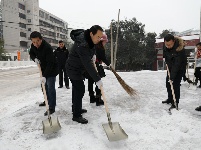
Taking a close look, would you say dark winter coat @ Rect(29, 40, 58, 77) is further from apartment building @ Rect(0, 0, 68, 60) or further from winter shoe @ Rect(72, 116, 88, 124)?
apartment building @ Rect(0, 0, 68, 60)

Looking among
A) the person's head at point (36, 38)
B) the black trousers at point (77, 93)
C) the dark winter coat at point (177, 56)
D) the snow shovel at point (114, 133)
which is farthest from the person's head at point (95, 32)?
the dark winter coat at point (177, 56)

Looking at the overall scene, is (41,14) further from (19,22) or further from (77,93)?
(77,93)

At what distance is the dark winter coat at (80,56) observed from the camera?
3.47m

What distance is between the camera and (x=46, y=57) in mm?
4297

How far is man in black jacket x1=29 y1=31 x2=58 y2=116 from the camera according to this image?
13.8 ft

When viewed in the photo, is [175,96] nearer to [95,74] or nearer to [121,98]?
[121,98]

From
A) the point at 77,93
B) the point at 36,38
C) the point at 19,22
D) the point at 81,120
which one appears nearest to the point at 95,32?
the point at 77,93

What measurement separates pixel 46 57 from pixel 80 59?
911mm

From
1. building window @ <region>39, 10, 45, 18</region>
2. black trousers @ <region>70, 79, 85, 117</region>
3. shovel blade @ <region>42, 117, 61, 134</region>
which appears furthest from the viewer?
building window @ <region>39, 10, 45, 18</region>

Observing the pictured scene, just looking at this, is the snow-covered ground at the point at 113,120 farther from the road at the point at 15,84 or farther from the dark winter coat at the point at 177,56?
the road at the point at 15,84

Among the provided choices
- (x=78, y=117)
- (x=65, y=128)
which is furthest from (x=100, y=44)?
(x=65, y=128)

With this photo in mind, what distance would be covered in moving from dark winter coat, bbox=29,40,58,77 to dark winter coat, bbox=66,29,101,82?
65cm

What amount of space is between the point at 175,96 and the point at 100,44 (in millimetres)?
1964

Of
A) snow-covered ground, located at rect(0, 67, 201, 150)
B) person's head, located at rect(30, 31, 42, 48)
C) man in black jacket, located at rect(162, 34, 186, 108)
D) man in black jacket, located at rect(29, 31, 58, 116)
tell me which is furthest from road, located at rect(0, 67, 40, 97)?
man in black jacket, located at rect(162, 34, 186, 108)
